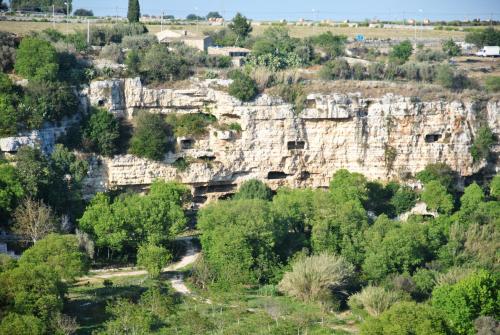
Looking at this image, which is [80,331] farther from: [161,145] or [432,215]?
[432,215]

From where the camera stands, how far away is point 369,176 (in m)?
61.8

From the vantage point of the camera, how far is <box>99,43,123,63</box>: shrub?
63.6 m

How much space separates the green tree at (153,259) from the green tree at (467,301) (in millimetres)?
12019

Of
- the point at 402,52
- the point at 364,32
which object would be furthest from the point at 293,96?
the point at 364,32

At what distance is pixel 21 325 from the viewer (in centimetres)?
3922

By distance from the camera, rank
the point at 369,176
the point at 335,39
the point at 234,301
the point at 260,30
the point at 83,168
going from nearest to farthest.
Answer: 1. the point at 234,301
2. the point at 83,168
3. the point at 369,176
4. the point at 335,39
5. the point at 260,30

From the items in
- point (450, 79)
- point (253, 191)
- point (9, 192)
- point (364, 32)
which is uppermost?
point (364, 32)

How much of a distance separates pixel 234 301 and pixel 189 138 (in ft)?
49.7

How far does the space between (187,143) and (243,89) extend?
14.1 ft

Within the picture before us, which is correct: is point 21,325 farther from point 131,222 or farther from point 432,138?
point 432,138

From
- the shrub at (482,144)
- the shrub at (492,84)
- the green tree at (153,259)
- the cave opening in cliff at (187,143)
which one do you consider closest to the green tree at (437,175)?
the shrub at (482,144)

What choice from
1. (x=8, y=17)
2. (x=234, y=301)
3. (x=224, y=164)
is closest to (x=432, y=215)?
(x=224, y=164)

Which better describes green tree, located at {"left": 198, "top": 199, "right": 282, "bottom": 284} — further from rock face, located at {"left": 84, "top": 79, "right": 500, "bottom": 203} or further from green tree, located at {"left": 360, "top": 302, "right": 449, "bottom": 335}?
green tree, located at {"left": 360, "top": 302, "right": 449, "bottom": 335}

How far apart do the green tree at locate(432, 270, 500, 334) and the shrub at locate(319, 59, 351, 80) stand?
2356cm
